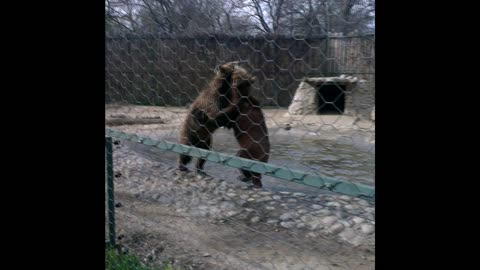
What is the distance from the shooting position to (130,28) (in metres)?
2.55

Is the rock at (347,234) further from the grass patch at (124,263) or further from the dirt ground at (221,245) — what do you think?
the grass patch at (124,263)

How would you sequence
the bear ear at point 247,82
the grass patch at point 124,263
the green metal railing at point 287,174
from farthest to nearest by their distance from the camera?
the grass patch at point 124,263
the bear ear at point 247,82
the green metal railing at point 287,174

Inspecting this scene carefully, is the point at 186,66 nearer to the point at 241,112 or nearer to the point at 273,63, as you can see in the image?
the point at 241,112

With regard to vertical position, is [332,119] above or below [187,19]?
below

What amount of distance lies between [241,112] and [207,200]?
57 cm

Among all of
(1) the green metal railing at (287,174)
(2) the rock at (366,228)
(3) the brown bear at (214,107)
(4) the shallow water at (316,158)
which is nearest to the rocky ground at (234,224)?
(2) the rock at (366,228)

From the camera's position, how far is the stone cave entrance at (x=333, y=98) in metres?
1.63

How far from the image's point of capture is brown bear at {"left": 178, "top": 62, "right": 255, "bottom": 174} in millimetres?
2326

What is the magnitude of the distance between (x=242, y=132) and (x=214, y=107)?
0.31m

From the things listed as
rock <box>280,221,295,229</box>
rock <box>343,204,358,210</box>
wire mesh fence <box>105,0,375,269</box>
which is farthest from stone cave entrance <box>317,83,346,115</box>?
rock <box>280,221,295,229</box>

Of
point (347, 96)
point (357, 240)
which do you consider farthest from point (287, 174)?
point (357, 240)

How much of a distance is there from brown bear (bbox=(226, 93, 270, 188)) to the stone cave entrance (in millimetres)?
461

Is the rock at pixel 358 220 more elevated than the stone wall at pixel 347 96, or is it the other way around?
the stone wall at pixel 347 96
